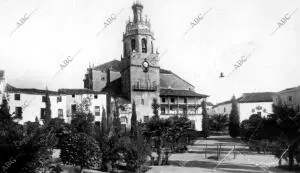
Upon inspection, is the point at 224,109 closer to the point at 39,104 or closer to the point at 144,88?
the point at 144,88

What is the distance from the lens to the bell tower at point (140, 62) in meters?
47.3

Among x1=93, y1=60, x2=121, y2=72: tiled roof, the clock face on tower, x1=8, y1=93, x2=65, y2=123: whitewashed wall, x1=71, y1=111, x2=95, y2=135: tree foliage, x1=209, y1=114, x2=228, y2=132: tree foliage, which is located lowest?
x1=209, y1=114, x2=228, y2=132: tree foliage

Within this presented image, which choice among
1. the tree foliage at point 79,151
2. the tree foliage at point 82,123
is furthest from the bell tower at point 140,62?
the tree foliage at point 79,151

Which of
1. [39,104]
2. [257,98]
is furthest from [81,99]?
[257,98]

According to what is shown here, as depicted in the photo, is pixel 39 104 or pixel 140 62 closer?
pixel 39 104

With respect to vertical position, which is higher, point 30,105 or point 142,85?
point 142,85

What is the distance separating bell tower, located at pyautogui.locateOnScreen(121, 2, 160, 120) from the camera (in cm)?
4734

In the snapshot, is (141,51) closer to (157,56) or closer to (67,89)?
(157,56)

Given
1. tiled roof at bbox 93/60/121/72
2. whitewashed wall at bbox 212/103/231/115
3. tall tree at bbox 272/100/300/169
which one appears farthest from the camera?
whitewashed wall at bbox 212/103/231/115

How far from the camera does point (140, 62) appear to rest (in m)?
47.9

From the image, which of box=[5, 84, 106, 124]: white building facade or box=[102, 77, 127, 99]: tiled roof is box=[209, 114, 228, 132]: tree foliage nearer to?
box=[102, 77, 127, 99]: tiled roof

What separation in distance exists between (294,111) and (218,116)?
A: 45.0 m

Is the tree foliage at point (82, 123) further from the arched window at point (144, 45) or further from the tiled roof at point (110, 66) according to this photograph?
the tiled roof at point (110, 66)

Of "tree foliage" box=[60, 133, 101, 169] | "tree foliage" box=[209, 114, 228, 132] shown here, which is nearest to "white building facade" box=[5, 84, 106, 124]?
"tree foliage" box=[209, 114, 228, 132]
